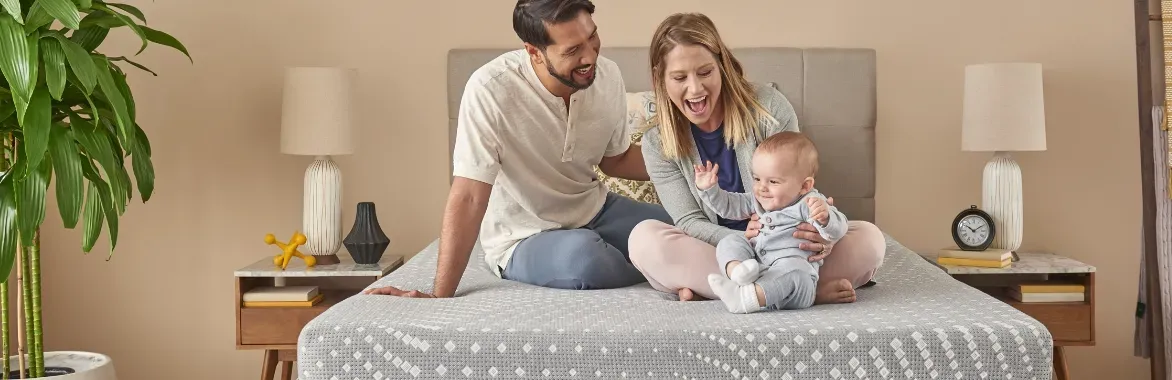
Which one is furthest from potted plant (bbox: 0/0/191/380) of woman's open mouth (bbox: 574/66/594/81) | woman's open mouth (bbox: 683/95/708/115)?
woman's open mouth (bbox: 683/95/708/115)

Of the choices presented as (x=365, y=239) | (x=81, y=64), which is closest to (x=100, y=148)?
(x=81, y=64)

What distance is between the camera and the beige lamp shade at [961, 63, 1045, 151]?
3242 mm

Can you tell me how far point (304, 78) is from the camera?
3295 millimetres

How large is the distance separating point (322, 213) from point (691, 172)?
55.9 inches

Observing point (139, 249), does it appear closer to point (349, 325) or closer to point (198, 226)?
point (198, 226)

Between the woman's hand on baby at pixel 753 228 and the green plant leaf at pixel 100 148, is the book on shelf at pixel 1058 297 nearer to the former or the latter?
the woman's hand on baby at pixel 753 228

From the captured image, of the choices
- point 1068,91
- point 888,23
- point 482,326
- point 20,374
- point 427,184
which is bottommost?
point 20,374

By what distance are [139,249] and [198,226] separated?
0.21 m

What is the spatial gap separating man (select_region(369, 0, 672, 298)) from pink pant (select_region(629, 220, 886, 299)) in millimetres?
161

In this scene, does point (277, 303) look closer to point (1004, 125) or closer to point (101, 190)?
point (101, 190)

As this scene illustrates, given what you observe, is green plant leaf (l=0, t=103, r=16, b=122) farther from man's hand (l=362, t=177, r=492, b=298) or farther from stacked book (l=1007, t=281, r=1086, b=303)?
stacked book (l=1007, t=281, r=1086, b=303)

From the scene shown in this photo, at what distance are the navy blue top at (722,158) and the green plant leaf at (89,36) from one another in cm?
162

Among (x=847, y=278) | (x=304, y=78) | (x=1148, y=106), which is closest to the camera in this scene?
(x=847, y=278)

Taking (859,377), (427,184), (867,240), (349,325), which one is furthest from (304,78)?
(859,377)
